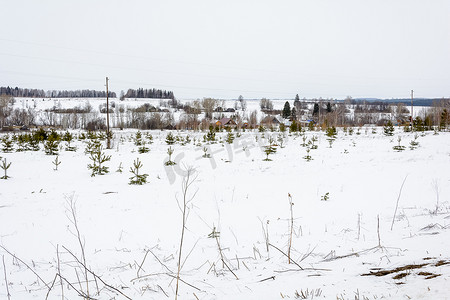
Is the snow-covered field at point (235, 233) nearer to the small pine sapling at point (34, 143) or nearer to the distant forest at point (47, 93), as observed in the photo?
the small pine sapling at point (34, 143)

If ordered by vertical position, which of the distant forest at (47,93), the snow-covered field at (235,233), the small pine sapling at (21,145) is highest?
the distant forest at (47,93)

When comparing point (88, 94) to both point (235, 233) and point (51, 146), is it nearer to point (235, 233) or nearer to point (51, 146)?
point (51, 146)

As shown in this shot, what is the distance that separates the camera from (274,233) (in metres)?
4.27

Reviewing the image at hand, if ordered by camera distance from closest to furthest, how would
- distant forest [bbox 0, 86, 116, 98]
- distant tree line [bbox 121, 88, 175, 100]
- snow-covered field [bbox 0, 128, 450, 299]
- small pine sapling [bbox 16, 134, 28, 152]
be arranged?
snow-covered field [bbox 0, 128, 450, 299], small pine sapling [bbox 16, 134, 28, 152], distant forest [bbox 0, 86, 116, 98], distant tree line [bbox 121, 88, 175, 100]

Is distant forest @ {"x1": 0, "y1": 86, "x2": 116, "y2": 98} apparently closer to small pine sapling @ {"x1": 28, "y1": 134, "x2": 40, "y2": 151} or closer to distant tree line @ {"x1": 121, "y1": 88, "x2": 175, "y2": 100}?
distant tree line @ {"x1": 121, "y1": 88, "x2": 175, "y2": 100}

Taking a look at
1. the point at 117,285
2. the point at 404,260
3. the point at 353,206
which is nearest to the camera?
the point at 404,260

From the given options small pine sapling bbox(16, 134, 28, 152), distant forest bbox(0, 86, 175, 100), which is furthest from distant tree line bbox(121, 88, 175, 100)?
small pine sapling bbox(16, 134, 28, 152)

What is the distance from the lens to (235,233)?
14.5 ft

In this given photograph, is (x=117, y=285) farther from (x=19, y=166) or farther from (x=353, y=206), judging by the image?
(x=19, y=166)

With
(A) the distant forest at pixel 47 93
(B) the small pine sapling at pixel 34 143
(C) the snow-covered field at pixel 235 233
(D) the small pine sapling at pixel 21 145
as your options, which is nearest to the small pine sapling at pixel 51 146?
(B) the small pine sapling at pixel 34 143

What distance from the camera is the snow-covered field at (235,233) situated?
2.04 m

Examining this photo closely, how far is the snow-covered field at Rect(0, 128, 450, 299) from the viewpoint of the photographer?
2037mm

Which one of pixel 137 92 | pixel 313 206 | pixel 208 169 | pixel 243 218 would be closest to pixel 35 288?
pixel 243 218

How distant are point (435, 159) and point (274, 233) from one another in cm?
1156
